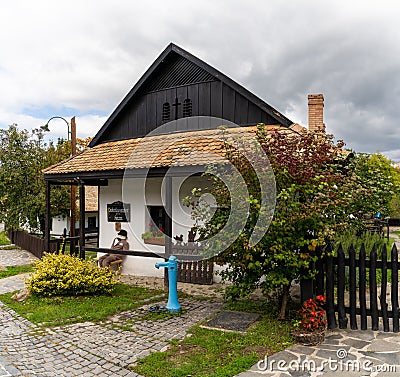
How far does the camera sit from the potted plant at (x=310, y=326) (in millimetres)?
5598

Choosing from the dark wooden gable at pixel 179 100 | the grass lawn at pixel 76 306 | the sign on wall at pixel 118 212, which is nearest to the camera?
the grass lawn at pixel 76 306

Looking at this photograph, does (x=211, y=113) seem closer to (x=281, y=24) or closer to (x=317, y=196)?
(x=281, y=24)

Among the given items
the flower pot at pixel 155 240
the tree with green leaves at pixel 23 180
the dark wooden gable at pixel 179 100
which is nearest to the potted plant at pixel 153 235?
the flower pot at pixel 155 240

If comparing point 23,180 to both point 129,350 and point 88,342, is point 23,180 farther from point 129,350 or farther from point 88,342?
point 129,350

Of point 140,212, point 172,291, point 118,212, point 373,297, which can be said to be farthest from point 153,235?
point 373,297

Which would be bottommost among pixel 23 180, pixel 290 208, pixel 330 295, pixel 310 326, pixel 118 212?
pixel 310 326

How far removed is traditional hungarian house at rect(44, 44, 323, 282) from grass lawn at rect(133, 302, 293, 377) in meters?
3.46

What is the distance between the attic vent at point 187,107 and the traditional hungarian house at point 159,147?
0.03 metres

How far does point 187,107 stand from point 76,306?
5.97 metres

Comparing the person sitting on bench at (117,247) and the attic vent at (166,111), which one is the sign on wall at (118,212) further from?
the attic vent at (166,111)

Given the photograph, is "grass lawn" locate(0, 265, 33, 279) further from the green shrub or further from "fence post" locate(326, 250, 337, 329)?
"fence post" locate(326, 250, 337, 329)

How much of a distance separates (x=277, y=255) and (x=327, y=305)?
1289 mm

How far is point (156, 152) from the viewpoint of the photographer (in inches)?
384

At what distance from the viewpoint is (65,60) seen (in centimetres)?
1287
